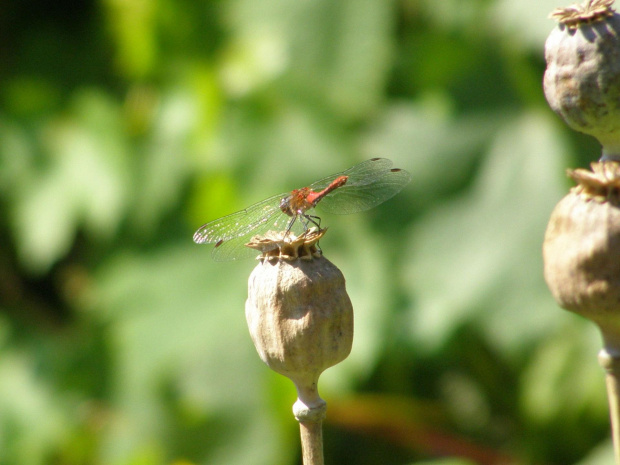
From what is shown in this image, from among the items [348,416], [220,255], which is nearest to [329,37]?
[348,416]

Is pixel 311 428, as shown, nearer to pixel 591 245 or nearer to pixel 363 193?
pixel 591 245

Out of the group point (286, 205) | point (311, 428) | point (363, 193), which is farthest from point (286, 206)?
point (311, 428)

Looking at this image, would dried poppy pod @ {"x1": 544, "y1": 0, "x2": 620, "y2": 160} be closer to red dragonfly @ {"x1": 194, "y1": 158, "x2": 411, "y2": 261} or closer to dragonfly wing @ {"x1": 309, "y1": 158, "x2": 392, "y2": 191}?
red dragonfly @ {"x1": 194, "y1": 158, "x2": 411, "y2": 261}

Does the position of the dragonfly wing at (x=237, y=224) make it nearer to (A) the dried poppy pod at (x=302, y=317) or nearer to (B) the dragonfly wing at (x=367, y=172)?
(B) the dragonfly wing at (x=367, y=172)

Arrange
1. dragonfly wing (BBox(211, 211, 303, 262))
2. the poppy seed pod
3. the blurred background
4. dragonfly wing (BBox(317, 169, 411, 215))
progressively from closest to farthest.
A: the poppy seed pod → dragonfly wing (BBox(211, 211, 303, 262)) → dragonfly wing (BBox(317, 169, 411, 215)) → the blurred background

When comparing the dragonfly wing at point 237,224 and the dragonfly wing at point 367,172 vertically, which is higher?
the dragonfly wing at point 367,172

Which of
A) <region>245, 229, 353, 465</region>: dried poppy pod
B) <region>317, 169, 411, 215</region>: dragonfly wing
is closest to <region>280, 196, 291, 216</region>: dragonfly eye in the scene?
<region>317, 169, 411, 215</region>: dragonfly wing

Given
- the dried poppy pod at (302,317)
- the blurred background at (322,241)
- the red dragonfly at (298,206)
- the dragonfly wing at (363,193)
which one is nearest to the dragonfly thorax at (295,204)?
the red dragonfly at (298,206)

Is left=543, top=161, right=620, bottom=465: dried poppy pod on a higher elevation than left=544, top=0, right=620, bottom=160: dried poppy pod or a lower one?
lower

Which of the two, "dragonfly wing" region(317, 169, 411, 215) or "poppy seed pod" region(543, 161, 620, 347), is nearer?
"poppy seed pod" region(543, 161, 620, 347)
